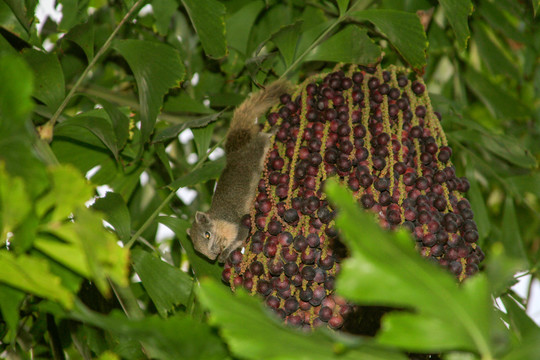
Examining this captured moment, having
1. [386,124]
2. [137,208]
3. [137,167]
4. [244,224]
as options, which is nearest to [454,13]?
[386,124]

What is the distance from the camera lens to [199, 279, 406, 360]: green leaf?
0.50 m

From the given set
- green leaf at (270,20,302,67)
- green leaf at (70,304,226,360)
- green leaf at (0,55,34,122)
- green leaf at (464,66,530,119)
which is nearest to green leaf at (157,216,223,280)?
green leaf at (270,20,302,67)

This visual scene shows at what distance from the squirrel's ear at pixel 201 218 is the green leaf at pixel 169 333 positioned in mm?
779

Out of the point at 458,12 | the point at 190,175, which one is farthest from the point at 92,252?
the point at 458,12

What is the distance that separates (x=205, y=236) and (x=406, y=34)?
0.66 metres

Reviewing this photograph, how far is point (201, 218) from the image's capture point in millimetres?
1491

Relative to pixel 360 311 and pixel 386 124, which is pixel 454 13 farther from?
pixel 360 311

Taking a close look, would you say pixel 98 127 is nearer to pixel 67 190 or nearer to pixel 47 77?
pixel 47 77

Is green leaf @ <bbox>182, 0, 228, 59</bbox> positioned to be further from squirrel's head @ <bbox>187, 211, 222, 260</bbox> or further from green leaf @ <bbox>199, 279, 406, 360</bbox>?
green leaf @ <bbox>199, 279, 406, 360</bbox>

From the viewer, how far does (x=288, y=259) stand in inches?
39.0

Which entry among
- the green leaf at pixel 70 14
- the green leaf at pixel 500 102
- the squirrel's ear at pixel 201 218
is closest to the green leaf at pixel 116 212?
the squirrel's ear at pixel 201 218

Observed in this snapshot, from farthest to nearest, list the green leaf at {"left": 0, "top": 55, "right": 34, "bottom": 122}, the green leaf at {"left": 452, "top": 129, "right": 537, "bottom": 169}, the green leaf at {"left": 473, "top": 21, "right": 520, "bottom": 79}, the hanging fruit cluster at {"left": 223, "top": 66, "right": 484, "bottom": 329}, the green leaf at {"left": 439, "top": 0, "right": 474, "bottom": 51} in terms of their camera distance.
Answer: the green leaf at {"left": 473, "top": 21, "right": 520, "bottom": 79}, the green leaf at {"left": 452, "top": 129, "right": 537, "bottom": 169}, the green leaf at {"left": 439, "top": 0, "right": 474, "bottom": 51}, the hanging fruit cluster at {"left": 223, "top": 66, "right": 484, "bottom": 329}, the green leaf at {"left": 0, "top": 55, "right": 34, "bottom": 122}

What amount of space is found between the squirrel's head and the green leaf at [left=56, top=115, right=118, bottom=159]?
0.29 metres

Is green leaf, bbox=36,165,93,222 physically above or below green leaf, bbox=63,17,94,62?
above
